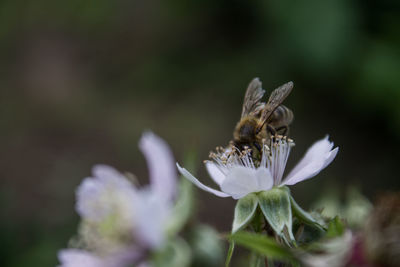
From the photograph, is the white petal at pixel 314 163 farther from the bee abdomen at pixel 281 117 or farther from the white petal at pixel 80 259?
the white petal at pixel 80 259

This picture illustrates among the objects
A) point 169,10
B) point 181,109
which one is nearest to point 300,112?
point 181,109

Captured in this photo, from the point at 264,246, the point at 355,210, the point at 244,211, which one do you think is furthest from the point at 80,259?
the point at 355,210

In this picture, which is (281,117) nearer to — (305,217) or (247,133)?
(247,133)

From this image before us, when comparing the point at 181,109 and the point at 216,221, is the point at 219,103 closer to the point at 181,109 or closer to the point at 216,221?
the point at 181,109

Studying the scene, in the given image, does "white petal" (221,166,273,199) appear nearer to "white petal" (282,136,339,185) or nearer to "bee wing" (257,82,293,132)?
"white petal" (282,136,339,185)

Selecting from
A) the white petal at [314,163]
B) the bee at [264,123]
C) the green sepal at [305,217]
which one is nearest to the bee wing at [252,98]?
the bee at [264,123]
